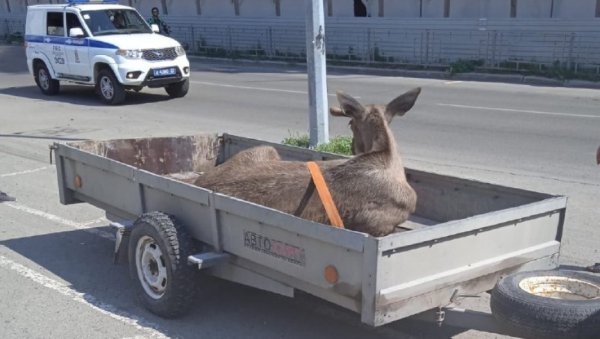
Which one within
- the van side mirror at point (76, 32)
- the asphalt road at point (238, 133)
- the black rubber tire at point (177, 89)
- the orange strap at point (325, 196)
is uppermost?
the van side mirror at point (76, 32)

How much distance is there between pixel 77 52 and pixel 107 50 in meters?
1.22

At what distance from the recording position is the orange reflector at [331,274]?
13.0ft

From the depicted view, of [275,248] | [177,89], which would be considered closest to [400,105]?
[275,248]

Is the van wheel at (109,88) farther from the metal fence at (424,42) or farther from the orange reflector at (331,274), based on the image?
the orange reflector at (331,274)

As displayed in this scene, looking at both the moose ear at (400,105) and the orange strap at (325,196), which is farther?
the moose ear at (400,105)

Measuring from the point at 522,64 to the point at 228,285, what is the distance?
58.4 feet

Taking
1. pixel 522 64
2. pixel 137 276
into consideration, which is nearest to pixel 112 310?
pixel 137 276

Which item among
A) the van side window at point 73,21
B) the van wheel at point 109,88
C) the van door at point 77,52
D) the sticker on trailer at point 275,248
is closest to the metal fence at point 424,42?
the van wheel at point 109,88

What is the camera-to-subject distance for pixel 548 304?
3732mm

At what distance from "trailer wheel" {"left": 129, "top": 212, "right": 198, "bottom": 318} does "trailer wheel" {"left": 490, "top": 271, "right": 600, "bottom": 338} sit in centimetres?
208

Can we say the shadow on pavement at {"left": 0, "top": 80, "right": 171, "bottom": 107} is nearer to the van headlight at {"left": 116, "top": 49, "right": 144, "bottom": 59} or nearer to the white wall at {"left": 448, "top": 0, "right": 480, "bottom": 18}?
the van headlight at {"left": 116, "top": 49, "right": 144, "bottom": 59}

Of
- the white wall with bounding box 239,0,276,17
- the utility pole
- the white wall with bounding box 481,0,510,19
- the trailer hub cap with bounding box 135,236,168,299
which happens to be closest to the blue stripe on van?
the utility pole

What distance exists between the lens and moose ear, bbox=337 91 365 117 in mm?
4695

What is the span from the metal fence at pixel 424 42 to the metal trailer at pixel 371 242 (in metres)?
16.7
